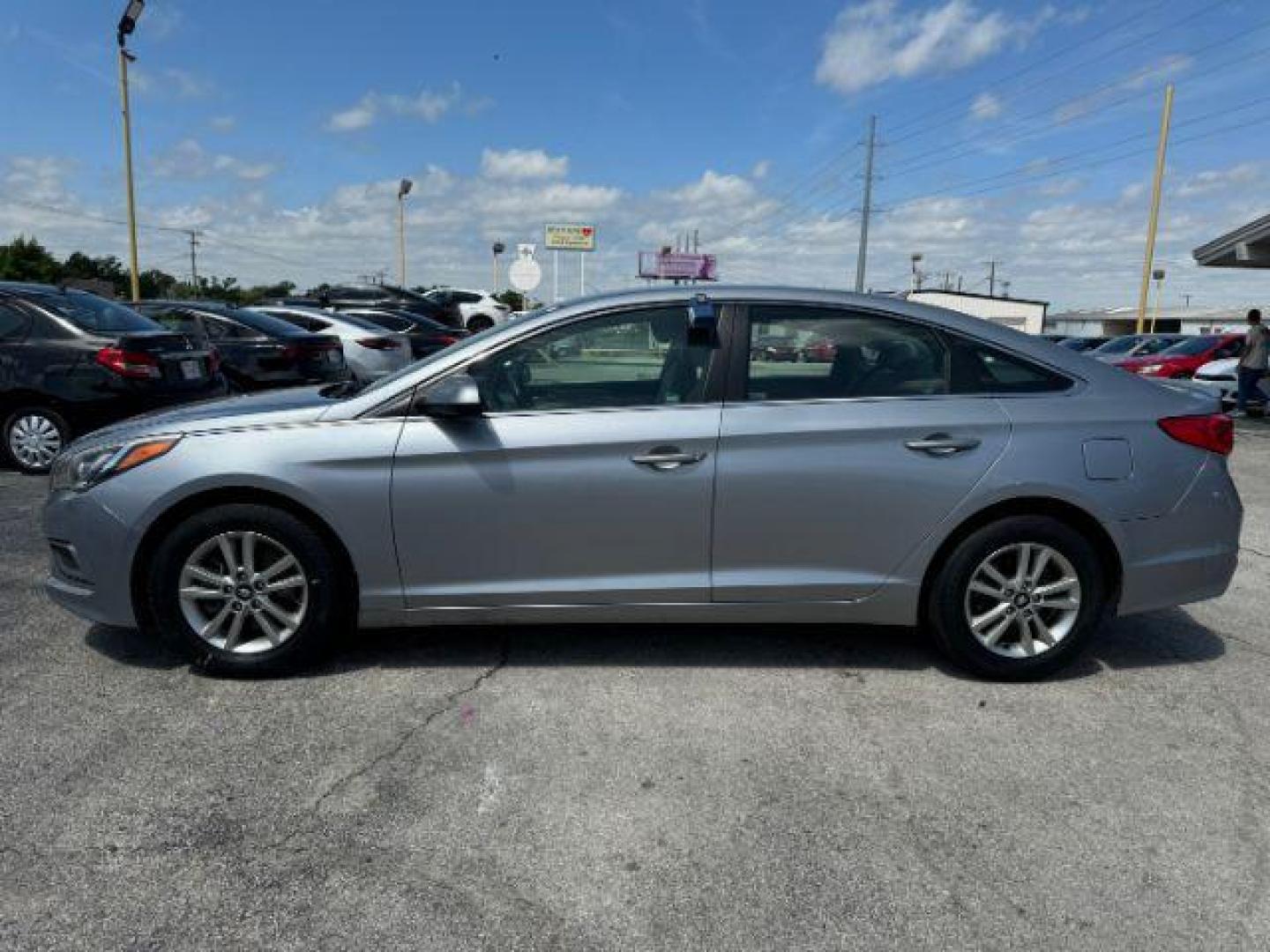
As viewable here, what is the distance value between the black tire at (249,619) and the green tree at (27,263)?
58907 mm

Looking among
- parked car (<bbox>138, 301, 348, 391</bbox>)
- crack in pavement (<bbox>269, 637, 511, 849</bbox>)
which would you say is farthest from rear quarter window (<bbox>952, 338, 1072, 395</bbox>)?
parked car (<bbox>138, 301, 348, 391</bbox>)

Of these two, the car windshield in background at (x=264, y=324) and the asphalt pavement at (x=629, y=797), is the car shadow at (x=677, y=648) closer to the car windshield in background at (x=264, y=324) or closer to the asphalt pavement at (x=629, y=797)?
the asphalt pavement at (x=629, y=797)

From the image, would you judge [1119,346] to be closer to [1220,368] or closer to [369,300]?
[1220,368]

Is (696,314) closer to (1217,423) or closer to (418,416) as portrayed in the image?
(418,416)

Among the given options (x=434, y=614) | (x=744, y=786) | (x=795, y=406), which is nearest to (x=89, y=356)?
(x=434, y=614)

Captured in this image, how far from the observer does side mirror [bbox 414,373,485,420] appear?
3.27 meters

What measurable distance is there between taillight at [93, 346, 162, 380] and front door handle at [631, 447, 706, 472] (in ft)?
17.6

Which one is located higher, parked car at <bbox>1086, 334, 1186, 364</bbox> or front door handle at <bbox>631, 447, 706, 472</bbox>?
parked car at <bbox>1086, 334, 1186, 364</bbox>

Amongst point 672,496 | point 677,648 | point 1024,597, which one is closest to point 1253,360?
point 1024,597

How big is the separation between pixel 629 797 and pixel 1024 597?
1.83m

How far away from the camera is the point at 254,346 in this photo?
30.5 ft

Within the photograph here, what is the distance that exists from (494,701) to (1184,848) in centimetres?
227

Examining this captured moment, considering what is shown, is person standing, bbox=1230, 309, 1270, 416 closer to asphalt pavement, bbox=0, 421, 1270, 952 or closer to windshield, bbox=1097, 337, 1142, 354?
windshield, bbox=1097, 337, 1142, 354

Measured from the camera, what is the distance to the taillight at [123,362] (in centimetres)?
689
